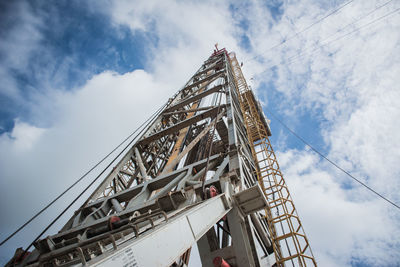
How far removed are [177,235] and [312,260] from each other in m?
6.22

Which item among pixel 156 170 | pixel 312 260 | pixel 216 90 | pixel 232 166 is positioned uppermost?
pixel 216 90

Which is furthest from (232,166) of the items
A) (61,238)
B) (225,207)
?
(61,238)

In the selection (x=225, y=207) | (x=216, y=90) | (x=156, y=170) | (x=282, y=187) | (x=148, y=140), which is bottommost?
(x=282, y=187)

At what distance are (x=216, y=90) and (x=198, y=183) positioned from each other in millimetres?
5970

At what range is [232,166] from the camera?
13.5ft

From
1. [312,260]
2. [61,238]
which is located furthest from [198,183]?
[312,260]

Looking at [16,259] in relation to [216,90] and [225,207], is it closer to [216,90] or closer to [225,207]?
[225,207]

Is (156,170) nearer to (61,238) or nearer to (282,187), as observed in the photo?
(61,238)

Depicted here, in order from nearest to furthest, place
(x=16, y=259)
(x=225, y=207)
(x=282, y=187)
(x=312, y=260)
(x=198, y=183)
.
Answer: (x=225, y=207) < (x=16, y=259) < (x=198, y=183) < (x=312, y=260) < (x=282, y=187)

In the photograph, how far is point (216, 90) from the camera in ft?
29.2

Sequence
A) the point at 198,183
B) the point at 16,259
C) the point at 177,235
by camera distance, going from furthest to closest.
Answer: the point at 198,183 → the point at 16,259 → the point at 177,235

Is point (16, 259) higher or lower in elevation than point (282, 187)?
higher

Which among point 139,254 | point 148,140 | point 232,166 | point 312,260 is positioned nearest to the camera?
point 139,254

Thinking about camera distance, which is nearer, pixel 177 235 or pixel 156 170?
pixel 177 235
